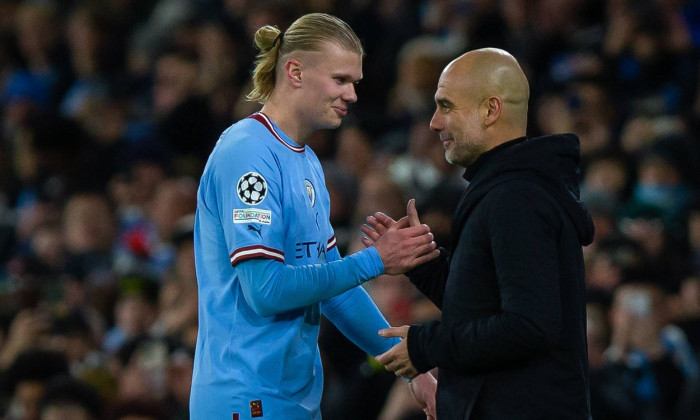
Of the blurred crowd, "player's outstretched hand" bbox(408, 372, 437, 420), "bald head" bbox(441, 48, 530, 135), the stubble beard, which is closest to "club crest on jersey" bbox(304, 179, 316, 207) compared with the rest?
the stubble beard

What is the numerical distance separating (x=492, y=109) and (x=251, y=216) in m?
0.81

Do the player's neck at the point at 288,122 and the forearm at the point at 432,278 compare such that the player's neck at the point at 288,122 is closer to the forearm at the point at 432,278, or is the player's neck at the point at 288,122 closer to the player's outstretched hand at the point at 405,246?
the player's outstretched hand at the point at 405,246

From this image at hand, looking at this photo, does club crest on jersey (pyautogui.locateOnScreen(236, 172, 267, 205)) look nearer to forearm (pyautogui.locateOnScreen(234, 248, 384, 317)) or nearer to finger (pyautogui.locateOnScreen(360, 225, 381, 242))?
forearm (pyautogui.locateOnScreen(234, 248, 384, 317))

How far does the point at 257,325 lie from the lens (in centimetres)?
383

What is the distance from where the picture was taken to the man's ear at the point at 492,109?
12.1 feet

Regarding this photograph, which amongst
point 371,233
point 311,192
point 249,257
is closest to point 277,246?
point 249,257

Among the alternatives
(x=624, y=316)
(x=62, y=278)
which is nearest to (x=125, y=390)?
(x=62, y=278)

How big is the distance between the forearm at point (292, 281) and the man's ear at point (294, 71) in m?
0.63

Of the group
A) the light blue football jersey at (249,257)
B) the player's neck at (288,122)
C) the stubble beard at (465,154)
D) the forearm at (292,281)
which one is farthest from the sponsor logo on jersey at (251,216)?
the stubble beard at (465,154)

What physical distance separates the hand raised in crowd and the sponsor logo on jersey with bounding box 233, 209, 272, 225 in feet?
1.35

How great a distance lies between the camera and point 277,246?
3.75 metres

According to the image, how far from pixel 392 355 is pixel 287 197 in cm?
60

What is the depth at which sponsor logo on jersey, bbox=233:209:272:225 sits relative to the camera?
3713mm

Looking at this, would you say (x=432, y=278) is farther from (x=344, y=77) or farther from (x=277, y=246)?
(x=344, y=77)
